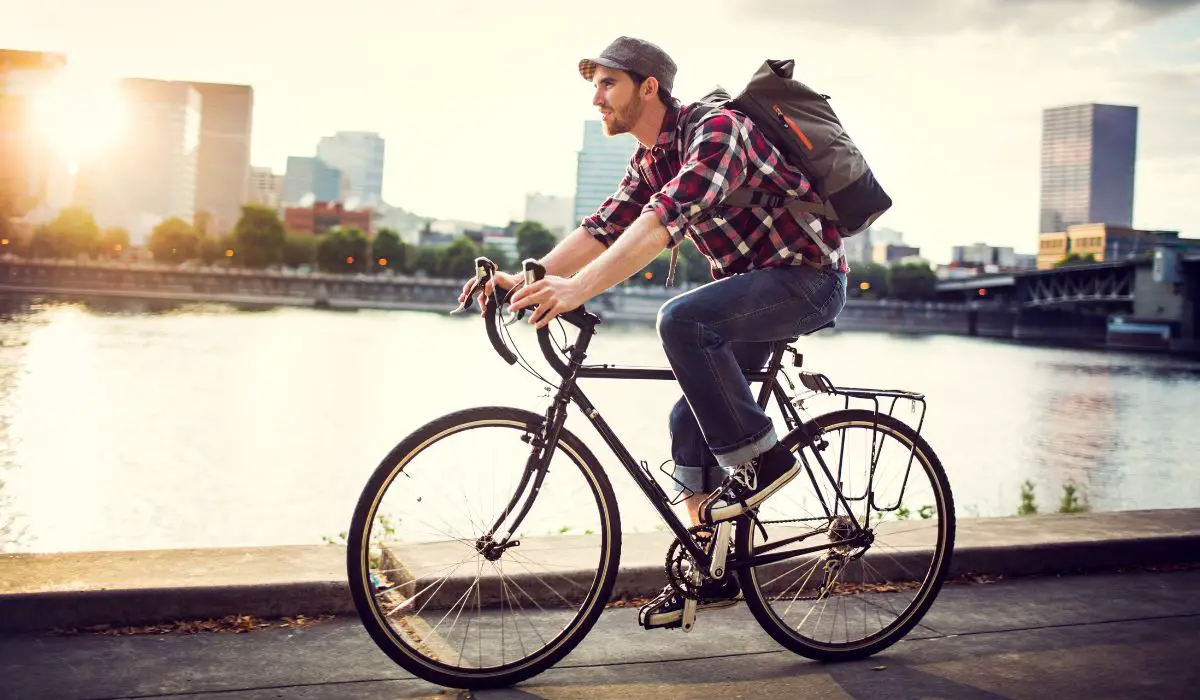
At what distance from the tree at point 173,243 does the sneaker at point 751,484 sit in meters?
130

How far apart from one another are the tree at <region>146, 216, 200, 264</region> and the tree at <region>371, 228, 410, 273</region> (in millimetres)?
20935

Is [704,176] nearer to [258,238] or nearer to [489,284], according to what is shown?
[489,284]

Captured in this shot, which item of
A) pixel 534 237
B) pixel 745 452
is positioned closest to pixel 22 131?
pixel 534 237

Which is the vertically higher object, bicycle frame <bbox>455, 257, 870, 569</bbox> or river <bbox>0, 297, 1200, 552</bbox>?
bicycle frame <bbox>455, 257, 870, 569</bbox>

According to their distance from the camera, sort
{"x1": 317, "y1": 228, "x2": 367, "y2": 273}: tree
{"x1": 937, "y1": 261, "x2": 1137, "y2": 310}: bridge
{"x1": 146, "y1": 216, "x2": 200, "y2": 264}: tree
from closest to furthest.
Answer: {"x1": 937, "y1": 261, "x2": 1137, "y2": 310}: bridge → {"x1": 146, "y1": 216, "x2": 200, "y2": 264}: tree → {"x1": 317, "y1": 228, "x2": 367, "y2": 273}: tree

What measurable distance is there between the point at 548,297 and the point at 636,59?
2.71ft

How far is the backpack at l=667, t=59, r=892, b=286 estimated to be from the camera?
124 inches

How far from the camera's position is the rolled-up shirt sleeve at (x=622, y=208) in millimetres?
3436

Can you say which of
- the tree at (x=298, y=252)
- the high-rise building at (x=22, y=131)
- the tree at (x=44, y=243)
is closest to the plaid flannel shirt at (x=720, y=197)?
the high-rise building at (x=22, y=131)

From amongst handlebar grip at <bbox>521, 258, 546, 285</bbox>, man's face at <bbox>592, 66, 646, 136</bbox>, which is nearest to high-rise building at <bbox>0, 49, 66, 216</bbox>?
man's face at <bbox>592, 66, 646, 136</bbox>

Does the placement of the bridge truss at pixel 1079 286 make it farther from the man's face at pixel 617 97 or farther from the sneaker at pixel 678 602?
the man's face at pixel 617 97

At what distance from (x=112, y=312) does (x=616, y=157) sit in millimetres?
129071

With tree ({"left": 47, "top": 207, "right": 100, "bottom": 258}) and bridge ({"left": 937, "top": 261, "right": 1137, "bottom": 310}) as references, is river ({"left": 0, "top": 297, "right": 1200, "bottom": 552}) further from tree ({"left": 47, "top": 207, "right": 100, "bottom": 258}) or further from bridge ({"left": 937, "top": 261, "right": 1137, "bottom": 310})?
tree ({"left": 47, "top": 207, "right": 100, "bottom": 258})

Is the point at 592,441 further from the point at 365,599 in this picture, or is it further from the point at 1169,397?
the point at 1169,397
